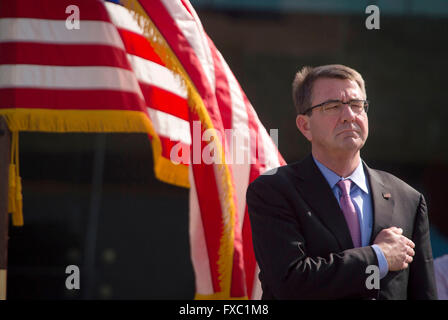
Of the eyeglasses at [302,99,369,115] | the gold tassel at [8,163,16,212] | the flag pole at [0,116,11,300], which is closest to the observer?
the eyeglasses at [302,99,369,115]

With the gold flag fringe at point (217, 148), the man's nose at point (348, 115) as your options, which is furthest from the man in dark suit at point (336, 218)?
the gold flag fringe at point (217, 148)

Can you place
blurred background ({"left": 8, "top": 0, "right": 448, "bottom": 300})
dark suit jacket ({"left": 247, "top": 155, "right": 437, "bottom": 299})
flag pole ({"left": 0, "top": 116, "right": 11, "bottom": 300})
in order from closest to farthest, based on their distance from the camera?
dark suit jacket ({"left": 247, "top": 155, "right": 437, "bottom": 299}) → flag pole ({"left": 0, "top": 116, "right": 11, "bottom": 300}) → blurred background ({"left": 8, "top": 0, "right": 448, "bottom": 300})

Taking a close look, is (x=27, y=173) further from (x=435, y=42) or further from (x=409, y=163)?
(x=435, y=42)

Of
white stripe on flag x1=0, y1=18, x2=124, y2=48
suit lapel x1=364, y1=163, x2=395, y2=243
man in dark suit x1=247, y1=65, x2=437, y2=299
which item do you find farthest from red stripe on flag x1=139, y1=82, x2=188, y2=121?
suit lapel x1=364, y1=163, x2=395, y2=243

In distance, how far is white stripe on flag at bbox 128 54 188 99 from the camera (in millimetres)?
2920

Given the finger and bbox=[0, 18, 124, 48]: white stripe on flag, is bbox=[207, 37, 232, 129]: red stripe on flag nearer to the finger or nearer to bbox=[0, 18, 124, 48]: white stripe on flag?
bbox=[0, 18, 124, 48]: white stripe on flag

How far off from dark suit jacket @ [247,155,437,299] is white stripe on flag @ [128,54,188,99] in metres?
1.01

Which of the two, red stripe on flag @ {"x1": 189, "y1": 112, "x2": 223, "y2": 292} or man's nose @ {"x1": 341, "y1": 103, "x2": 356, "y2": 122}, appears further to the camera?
red stripe on flag @ {"x1": 189, "y1": 112, "x2": 223, "y2": 292}

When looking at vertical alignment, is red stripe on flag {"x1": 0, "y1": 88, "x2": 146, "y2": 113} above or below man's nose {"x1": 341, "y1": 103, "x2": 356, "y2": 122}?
above

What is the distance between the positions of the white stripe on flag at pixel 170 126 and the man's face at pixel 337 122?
920 mm

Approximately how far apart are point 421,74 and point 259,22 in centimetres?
191

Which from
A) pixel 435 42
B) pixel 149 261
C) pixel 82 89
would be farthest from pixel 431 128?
pixel 82 89

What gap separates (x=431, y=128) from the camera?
6789mm

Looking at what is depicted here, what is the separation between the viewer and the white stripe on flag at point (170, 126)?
2.84 metres
